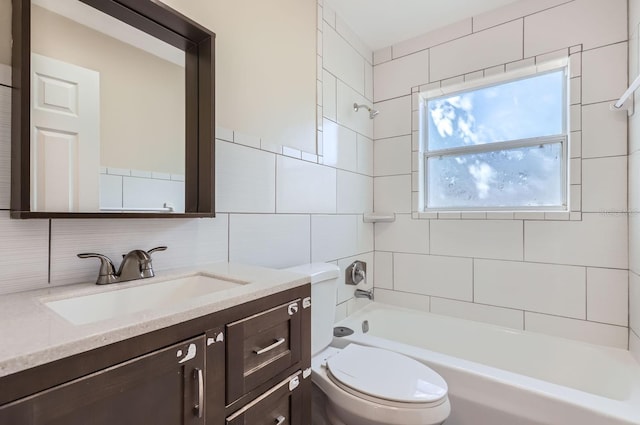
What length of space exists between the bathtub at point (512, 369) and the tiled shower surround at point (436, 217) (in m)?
0.11

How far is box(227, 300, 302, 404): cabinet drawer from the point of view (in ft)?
2.64

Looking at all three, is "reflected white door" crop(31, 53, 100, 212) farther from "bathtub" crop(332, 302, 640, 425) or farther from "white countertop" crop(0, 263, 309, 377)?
"bathtub" crop(332, 302, 640, 425)

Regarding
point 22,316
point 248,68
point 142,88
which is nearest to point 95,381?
point 22,316

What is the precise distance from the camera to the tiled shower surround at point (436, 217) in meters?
1.47

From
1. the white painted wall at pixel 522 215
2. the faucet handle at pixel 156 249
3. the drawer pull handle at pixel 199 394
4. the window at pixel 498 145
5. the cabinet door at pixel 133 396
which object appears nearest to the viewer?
the cabinet door at pixel 133 396

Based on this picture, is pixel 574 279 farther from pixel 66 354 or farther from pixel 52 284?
pixel 52 284

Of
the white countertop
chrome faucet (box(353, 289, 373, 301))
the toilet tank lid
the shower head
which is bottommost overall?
chrome faucet (box(353, 289, 373, 301))

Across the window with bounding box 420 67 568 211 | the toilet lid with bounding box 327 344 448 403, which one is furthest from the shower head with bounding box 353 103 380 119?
the toilet lid with bounding box 327 344 448 403

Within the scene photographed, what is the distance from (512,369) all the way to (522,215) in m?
0.95

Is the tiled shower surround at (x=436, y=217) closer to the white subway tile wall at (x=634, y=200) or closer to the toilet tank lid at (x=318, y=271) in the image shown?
the white subway tile wall at (x=634, y=200)

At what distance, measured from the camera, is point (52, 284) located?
2.98 ft

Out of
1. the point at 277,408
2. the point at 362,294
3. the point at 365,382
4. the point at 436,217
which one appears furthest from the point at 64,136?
the point at 436,217

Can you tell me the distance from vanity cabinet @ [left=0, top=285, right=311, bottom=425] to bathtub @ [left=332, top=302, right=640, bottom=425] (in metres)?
A: 0.84

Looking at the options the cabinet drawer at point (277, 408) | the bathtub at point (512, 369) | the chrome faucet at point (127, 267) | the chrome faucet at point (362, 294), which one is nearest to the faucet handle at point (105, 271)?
the chrome faucet at point (127, 267)
